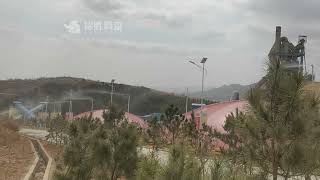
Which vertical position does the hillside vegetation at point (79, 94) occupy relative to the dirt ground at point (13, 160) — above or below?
above

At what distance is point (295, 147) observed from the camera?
285 inches

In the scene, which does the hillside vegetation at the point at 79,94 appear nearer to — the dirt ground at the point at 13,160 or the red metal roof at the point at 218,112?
the red metal roof at the point at 218,112

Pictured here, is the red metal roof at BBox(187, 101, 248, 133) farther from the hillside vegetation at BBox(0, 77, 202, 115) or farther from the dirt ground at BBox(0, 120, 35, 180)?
the hillside vegetation at BBox(0, 77, 202, 115)

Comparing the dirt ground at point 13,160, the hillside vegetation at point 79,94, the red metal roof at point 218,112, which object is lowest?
the dirt ground at point 13,160

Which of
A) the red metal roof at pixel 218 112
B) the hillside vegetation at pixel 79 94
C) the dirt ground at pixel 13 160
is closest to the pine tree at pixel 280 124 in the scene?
the dirt ground at pixel 13 160

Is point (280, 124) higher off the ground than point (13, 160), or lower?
higher

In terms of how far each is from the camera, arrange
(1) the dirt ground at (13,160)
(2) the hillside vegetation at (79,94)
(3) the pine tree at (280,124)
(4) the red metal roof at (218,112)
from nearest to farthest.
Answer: (3) the pine tree at (280,124) < (1) the dirt ground at (13,160) < (4) the red metal roof at (218,112) < (2) the hillside vegetation at (79,94)

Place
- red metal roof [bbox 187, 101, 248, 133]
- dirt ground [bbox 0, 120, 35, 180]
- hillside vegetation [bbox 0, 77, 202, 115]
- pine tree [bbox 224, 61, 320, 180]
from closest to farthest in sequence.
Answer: pine tree [bbox 224, 61, 320, 180] → dirt ground [bbox 0, 120, 35, 180] → red metal roof [bbox 187, 101, 248, 133] → hillside vegetation [bbox 0, 77, 202, 115]

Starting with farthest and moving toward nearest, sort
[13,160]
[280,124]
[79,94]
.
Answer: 1. [79,94]
2. [13,160]
3. [280,124]

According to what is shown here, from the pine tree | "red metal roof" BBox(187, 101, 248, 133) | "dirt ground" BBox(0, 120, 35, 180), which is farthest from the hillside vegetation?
the pine tree

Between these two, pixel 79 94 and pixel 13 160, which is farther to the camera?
pixel 79 94

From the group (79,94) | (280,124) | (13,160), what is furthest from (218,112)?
(79,94)

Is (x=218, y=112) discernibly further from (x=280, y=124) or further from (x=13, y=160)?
(x=280, y=124)

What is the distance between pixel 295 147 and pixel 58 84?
150637 millimetres
